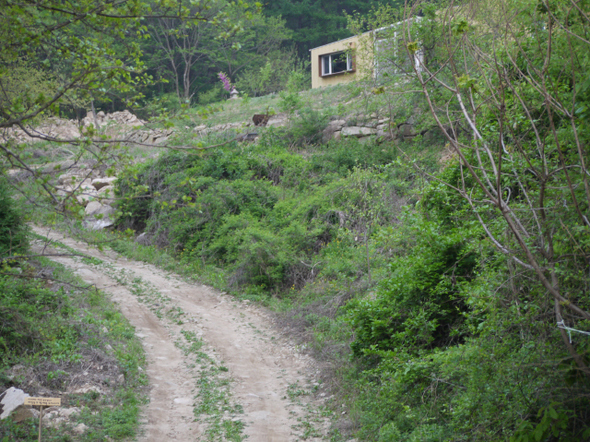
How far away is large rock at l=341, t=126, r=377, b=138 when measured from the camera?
17.7 metres

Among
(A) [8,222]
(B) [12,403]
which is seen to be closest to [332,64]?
(A) [8,222]

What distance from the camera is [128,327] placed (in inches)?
347

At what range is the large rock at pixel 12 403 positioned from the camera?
5.06 meters

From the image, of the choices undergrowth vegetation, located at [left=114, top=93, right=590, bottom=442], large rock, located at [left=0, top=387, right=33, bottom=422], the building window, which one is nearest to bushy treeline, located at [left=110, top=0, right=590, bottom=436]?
undergrowth vegetation, located at [left=114, top=93, right=590, bottom=442]

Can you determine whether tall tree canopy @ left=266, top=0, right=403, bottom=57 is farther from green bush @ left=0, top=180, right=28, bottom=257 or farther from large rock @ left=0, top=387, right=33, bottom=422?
large rock @ left=0, top=387, right=33, bottom=422

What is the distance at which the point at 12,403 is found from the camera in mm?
5133

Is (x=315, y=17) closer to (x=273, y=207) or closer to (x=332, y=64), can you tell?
(x=332, y=64)

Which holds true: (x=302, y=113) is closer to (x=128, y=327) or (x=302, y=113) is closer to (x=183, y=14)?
(x=128, y=327)

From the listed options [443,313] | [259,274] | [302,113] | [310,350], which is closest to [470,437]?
[443,313]

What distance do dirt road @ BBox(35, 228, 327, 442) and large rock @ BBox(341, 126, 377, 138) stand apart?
8.86 meters

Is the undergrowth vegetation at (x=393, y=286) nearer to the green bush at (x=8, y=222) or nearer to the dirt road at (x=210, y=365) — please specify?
the dirt road at (x=210, y=365)

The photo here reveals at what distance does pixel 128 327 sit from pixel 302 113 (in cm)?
1254

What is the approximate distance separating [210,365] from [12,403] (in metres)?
3.03

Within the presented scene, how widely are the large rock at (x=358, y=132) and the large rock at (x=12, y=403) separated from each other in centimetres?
1453
